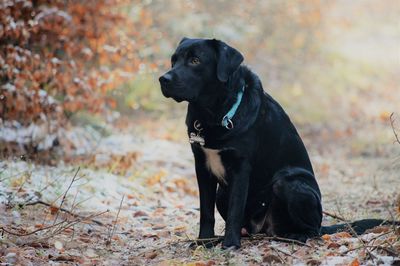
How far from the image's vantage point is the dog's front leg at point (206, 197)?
4.48 m

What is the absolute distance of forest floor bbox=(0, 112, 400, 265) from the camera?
4.10 meters

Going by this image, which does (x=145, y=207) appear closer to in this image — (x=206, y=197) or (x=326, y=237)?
(x=206, y=197)

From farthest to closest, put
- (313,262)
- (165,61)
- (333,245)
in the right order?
(165,61), (333,245), (313,262)

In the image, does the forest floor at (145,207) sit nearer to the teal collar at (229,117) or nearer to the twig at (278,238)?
the twig at (278,238)

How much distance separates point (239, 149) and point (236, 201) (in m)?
0.36

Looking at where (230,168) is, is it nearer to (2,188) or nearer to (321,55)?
(2,188)

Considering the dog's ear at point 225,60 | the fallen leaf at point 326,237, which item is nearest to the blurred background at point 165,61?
the dog's ear at point 225,60

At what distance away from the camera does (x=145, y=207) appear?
6469 mm

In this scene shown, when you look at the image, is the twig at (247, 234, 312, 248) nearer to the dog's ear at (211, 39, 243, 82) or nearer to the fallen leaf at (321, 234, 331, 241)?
the fallen leaf at (321, 234, 331, 241)

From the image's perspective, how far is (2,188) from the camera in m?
5.45

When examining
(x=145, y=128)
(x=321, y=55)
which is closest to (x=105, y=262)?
(x=145, y=128)

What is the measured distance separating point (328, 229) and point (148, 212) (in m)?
2.05

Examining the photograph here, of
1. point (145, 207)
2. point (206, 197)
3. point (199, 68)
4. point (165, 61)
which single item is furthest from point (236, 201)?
point (165, 61)

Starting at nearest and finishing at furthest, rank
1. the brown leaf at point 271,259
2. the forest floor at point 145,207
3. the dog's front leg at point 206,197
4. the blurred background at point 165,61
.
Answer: the brown leaf at point 271,259 < the forest floor at point 145,207 < the dog's front leg at point 206,197 < the blurred background at point 165,61
